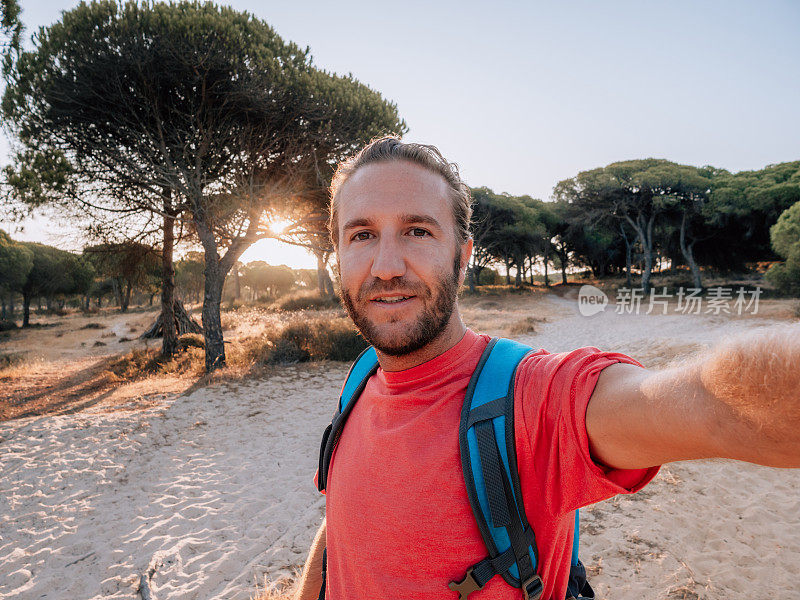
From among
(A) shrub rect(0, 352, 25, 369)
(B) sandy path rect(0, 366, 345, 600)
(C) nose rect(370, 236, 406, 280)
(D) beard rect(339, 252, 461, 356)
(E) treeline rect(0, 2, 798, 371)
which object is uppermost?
(E) treeline rect(0, 2, 798, 371)

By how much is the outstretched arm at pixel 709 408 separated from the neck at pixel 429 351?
54 cm

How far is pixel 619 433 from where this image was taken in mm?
808

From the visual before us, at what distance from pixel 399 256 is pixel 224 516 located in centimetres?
459

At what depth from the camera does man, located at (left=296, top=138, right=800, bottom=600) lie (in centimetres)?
68

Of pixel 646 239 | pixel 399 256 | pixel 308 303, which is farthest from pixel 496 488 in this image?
pixel 646 239

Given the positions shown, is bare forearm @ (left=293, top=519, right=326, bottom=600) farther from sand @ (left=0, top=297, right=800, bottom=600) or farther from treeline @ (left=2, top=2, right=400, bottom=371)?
treeline @ (left=2, top=2, right=400, bottom=371)

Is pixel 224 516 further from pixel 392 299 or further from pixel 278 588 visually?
pixel 392 299

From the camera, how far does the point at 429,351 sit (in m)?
1.32

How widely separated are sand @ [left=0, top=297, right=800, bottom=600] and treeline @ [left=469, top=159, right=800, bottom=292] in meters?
14.6

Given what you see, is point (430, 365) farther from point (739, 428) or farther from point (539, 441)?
point (739, 428)

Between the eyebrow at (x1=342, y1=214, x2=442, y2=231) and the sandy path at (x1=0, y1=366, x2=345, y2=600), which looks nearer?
the eyebrow at (x1=342, y1=214, x2=442, y2=231)

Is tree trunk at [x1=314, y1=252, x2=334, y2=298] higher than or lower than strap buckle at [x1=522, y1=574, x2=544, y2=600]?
higher

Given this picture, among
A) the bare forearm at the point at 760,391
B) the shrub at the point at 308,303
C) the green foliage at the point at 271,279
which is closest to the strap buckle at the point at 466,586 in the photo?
the bare forearm at the point at 760,391

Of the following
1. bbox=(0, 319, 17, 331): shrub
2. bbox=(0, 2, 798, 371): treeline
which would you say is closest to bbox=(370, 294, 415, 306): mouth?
bbox=(0, 2, 798, 371): treeline
